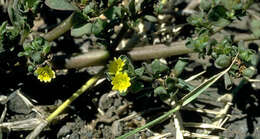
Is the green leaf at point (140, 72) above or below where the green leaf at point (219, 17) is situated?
below

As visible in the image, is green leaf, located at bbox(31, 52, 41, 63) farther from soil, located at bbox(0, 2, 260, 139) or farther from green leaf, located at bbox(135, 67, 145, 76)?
green leaf, located at bbox(135, 67, 145, 76)

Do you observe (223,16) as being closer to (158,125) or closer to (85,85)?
(158,125)

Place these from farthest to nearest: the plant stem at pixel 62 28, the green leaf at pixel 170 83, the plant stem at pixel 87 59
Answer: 1. the plant stem at pixel 87 59
2. the plant stem at pixel 62 28
3. the green leaf at pixel 170 83

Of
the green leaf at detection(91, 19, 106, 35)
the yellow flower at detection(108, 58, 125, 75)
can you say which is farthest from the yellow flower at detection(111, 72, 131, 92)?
the green leaf at detection(91, 19, 106, 35)

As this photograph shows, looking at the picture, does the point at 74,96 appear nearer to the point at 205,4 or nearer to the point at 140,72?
the point at 140,72

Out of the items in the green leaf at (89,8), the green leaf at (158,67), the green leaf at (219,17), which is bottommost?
the green leaf at (158,67)

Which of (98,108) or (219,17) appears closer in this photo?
(219,17)

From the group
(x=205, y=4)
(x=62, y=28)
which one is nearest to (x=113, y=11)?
(x=62, y=28)

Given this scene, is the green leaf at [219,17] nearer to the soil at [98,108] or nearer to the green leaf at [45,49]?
the soil at [98,108]

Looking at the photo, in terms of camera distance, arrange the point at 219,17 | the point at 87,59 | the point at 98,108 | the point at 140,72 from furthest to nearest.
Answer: the point at 98,108 < the point at 87,59 < the point at 219,17 < the point at 140,72

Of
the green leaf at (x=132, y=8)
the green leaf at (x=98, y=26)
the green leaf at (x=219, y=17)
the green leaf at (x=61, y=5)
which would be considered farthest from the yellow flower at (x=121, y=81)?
the green leaf at (x=219, y=17)

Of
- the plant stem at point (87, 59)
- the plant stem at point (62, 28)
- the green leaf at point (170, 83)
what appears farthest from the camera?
the plant stem at point (87, 59)
